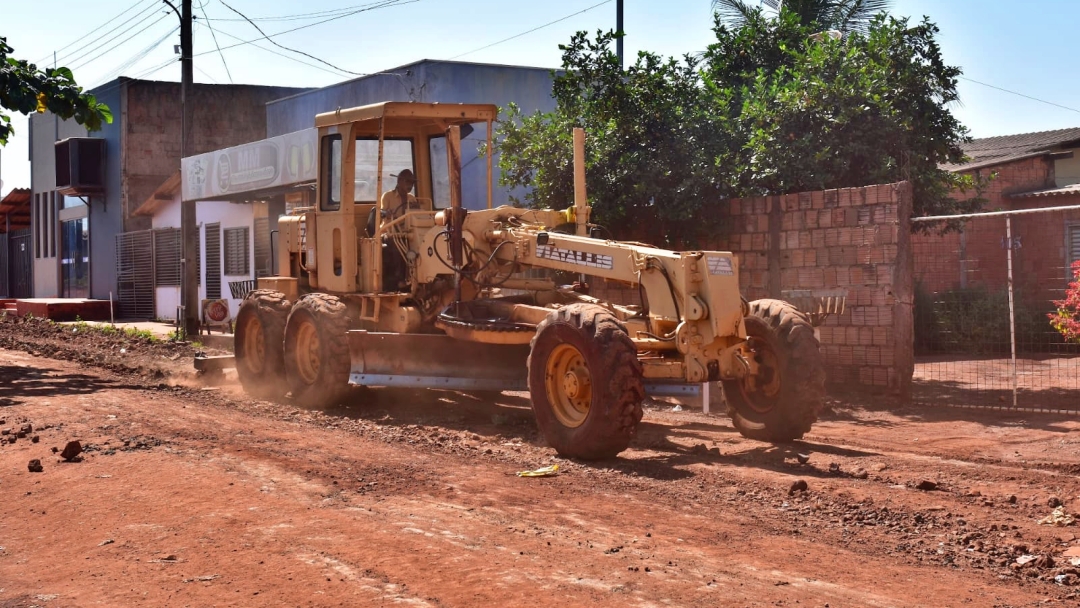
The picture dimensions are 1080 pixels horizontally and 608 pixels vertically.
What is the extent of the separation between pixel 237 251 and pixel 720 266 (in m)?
20.0

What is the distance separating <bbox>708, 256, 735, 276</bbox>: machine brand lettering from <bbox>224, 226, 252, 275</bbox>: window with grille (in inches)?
743

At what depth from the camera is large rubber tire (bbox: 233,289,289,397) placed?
42.8 ft

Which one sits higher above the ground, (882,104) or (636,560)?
(882,104)

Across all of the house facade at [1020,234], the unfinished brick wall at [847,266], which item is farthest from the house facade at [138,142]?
the unfinished brick wall at [847,266]

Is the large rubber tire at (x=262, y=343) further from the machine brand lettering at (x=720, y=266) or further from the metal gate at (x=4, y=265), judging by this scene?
the metal gate at (x=4, y=265)

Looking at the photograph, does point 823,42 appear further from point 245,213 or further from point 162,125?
point 162,125

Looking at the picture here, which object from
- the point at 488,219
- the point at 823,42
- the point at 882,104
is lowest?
the point at 488,219

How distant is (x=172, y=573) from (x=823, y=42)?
11875mm

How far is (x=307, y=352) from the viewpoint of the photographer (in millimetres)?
12484

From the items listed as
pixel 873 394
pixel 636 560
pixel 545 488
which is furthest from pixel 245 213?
pixel 636 560

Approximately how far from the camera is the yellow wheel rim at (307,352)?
40.5 feet

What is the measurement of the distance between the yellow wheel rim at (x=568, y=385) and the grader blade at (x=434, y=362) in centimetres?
125

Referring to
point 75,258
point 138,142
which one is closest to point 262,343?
point 138,142

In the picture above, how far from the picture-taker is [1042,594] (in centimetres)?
527
